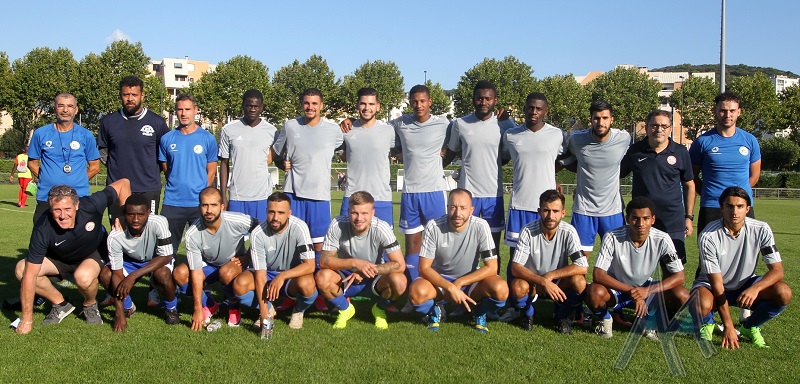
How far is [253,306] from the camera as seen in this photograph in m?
5.98

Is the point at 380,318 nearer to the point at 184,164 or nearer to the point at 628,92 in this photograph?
the point at 184,164

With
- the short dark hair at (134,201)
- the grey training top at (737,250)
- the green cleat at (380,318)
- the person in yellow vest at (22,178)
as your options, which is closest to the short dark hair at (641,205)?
the grey training top at (737,250)

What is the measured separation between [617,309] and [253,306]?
3.26 m

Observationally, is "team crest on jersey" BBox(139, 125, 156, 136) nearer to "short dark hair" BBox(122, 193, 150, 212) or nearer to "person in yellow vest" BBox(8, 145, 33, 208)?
"short dark hair" BBox(122, 193, 150, 212)

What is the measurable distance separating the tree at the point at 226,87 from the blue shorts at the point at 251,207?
1959 inches

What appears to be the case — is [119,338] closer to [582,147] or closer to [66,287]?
[66,287]

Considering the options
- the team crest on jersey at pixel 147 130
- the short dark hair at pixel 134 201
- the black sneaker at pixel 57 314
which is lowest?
the black sneaker at pixel 57 314

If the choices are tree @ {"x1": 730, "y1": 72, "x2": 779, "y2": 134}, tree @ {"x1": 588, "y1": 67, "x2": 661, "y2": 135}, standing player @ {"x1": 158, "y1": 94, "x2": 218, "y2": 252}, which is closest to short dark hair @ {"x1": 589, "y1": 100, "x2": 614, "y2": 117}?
standing player @ {"x1": 158, "y1": 94, "x2": 218, "y2": 252}

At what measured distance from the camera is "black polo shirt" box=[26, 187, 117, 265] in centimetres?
562

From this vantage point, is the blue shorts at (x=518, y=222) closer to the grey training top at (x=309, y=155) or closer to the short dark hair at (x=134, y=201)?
the grey training top at (x=309, y=155)

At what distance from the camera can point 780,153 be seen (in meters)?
47.3

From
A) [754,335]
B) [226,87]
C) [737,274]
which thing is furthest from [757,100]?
[754,335]

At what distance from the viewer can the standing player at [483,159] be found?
263 inches

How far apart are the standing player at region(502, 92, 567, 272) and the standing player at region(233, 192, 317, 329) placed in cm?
204
